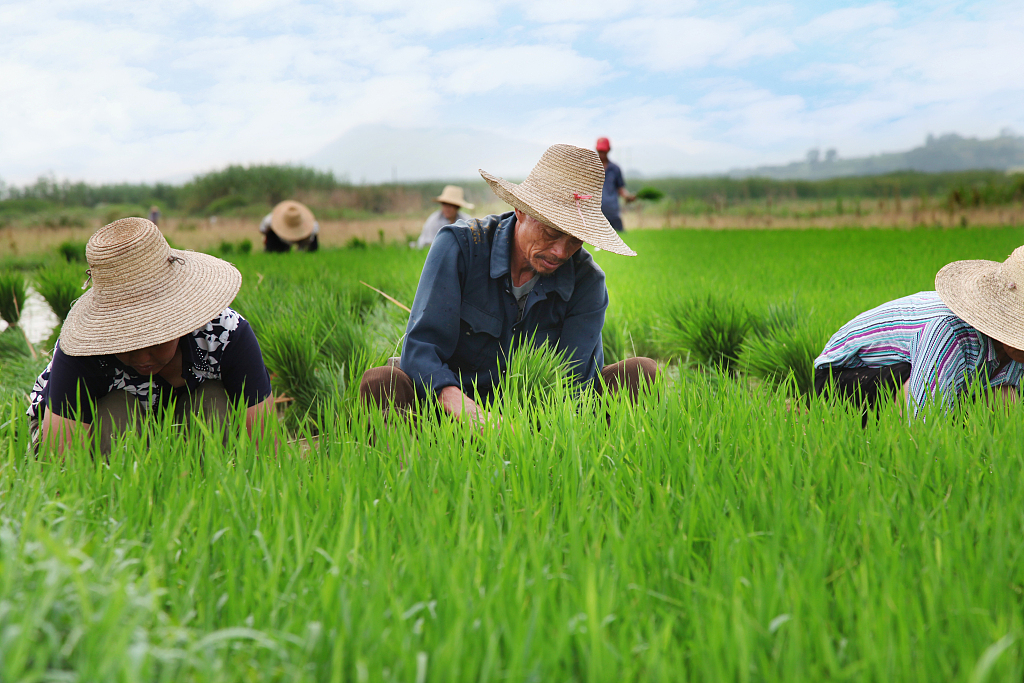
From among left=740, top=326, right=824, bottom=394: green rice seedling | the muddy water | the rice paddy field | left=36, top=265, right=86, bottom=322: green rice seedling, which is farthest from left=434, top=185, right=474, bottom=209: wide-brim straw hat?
the rice paddy field

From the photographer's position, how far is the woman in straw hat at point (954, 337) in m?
2.05

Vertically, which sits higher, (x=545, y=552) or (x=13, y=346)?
(x=13, y=346)

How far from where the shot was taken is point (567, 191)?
7.46 feet

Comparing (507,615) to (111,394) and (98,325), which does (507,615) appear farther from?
(111,394)

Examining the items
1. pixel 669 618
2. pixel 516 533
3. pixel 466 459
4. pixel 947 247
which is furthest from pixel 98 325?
pixel 947 247

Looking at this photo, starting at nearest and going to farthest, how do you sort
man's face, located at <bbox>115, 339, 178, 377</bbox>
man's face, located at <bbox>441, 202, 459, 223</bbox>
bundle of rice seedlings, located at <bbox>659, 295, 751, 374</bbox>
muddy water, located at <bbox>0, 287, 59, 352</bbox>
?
man's face, located at <bbox>115, 339, 178, 377</bbox> → bundle of rice seedlings, located at <bbox>659, 295, 751, 374</bbox> → muddy water, located at <bbox>0, 287, 59, 352</bbox> → man's face, located at <bbox>441, 202, 459, 223</bbox>

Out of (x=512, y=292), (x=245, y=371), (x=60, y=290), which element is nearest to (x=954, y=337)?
(x=512, y=292)

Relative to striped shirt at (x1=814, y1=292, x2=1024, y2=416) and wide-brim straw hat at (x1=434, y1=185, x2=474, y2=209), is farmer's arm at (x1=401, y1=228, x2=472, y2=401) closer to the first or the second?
striped shirt at (x1=814, y1=292, x2=1024, y2=416)

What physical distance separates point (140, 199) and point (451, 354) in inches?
1308

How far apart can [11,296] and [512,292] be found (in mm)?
4922

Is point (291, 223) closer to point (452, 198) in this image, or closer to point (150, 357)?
point (452, 198)

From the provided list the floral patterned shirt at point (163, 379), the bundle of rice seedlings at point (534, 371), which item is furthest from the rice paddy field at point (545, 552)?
the floral patterned shirt at point (163, 379)

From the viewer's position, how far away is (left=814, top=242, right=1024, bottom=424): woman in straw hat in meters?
2.05

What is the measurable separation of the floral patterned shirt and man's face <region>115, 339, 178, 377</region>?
0.06 meters
